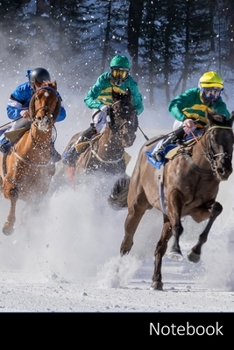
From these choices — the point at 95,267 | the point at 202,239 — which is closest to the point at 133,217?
the point at 95,267

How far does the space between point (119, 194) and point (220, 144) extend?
315 centimetres

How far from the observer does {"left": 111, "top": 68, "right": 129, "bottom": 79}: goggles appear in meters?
12.7

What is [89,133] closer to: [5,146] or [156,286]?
[5,146]

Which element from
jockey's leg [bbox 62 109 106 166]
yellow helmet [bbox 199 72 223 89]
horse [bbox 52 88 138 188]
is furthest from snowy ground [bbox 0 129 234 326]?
yellow helmet [bbox 199 72 223 89]

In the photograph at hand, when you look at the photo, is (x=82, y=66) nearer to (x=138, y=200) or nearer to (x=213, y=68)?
(x=213, y=68)

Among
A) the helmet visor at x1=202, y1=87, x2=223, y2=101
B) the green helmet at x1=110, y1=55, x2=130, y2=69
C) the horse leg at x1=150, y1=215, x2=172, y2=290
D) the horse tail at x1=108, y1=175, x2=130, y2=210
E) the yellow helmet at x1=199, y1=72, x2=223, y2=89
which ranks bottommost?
the horse leg at x1=150, y1=215, x2=172, y2=290

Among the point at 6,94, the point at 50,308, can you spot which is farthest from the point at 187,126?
the point at 6,94

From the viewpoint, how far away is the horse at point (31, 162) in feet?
34.8

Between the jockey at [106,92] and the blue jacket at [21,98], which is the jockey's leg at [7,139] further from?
the jockey at [106,92]

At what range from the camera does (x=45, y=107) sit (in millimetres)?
10414

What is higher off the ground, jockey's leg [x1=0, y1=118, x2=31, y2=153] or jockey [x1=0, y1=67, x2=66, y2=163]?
jockey [x1=0, y1=67, x2=66, y2=163]

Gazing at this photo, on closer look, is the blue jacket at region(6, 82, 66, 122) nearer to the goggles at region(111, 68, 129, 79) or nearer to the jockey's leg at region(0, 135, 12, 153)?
the jockey's leg at region(0, 135, 12, 153)

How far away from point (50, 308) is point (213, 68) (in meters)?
26.4

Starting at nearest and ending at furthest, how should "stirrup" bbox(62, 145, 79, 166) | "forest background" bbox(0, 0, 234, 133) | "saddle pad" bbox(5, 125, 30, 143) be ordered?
"saddle pad" bbox(5, 125, 30, 143)
"stirrup" bbox(62, 145, 79, 166)
"forest background" bbox(0, 0, 234, 133)
